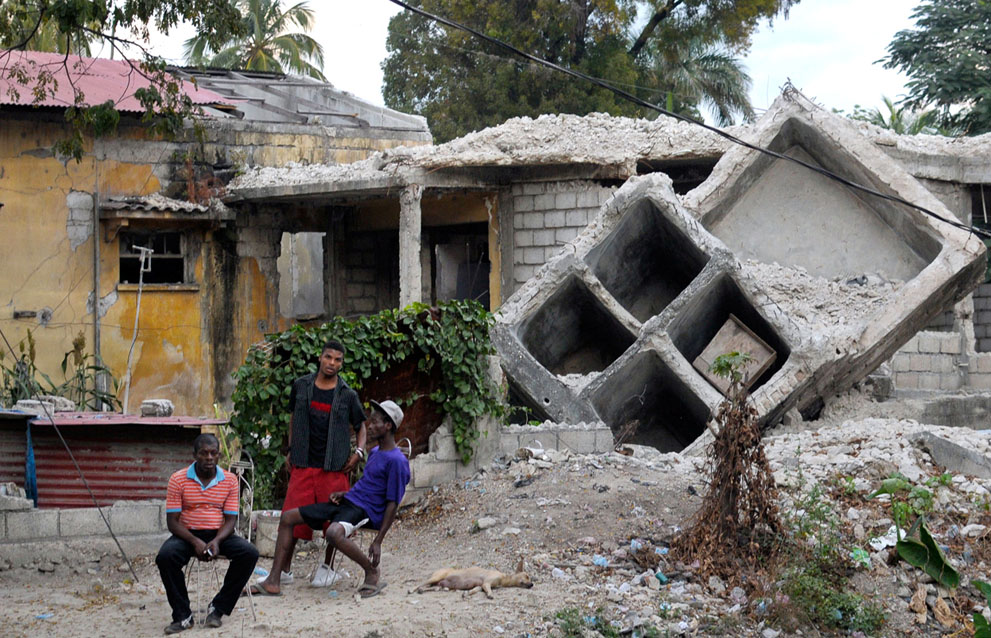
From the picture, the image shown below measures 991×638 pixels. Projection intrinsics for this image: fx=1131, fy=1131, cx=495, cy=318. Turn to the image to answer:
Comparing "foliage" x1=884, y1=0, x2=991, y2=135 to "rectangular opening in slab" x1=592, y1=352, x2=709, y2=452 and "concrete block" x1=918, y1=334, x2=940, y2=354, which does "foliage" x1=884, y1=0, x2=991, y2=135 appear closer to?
"concrete block" x1=918, y1=334, x2=940, y2=354

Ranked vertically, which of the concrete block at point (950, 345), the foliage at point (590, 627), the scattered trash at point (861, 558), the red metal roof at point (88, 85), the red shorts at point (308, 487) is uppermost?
the red metal roof at point (88, 85)

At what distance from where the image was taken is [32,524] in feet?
23.7

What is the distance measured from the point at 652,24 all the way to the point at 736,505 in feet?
67.1

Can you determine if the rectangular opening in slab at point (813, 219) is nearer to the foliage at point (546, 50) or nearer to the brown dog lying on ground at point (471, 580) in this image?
the brown dog lying on ground at point (471, 580)

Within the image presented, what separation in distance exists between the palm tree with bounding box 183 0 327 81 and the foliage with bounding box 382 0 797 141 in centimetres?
594

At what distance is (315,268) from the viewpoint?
1884cm

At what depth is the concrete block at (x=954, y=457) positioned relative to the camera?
8.39 metres

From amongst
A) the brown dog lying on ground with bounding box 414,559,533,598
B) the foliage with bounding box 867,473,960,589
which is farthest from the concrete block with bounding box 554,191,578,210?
the brown dog lying on ground with bounding box 414,559,533,598

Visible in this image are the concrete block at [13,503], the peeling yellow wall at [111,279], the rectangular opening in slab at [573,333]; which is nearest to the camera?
the concrete block at [13,503]

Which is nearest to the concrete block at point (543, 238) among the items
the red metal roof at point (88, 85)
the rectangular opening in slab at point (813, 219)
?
the rectangular opening in slab at point (813, 219)

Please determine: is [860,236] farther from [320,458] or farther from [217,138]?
[217,138]

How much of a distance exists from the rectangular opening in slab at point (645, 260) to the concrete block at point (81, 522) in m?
5.16

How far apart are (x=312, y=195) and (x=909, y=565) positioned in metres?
9.21

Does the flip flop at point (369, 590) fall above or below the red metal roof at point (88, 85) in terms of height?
below
